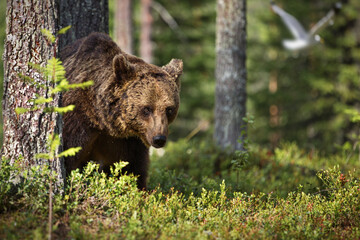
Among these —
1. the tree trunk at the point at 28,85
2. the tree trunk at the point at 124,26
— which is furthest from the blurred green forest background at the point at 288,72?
the tree trunk at the point at 28,85

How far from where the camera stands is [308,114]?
1672 centimetres

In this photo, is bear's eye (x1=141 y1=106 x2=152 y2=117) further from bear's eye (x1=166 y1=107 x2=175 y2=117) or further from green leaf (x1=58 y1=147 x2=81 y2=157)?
green leaf (x1=58 y1=147 x2=81 y2=157)

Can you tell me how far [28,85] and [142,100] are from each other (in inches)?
52.1

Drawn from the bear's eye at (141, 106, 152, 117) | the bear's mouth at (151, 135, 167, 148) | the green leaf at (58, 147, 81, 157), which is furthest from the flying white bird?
the green leaf at (58, 147, 81, 157)

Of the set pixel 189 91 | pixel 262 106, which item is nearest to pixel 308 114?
pixel 262 106

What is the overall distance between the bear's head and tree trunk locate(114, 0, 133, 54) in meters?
9.68

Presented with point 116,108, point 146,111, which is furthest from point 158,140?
point 116,108

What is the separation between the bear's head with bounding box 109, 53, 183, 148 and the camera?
4797mm

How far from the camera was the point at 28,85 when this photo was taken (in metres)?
4.14

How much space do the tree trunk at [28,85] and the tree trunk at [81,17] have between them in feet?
7.22

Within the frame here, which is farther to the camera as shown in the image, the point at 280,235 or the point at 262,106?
the point at 262,106

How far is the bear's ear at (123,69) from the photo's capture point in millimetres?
4828

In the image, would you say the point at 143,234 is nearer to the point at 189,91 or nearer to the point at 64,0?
the point at 64,0

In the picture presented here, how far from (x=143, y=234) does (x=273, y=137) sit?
15.3 metres
